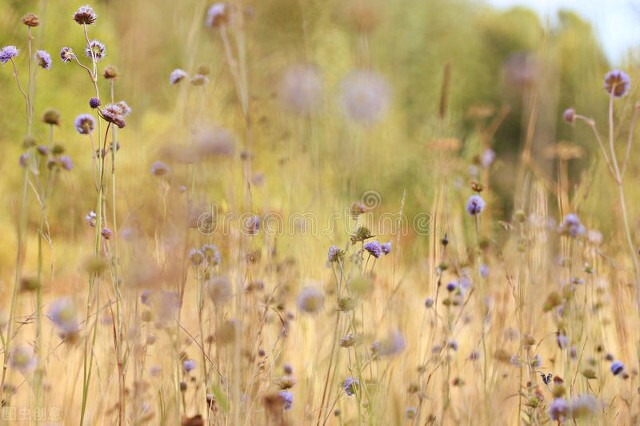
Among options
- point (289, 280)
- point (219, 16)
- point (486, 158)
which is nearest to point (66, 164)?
point (219, 16)

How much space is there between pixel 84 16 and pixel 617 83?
1047 mm

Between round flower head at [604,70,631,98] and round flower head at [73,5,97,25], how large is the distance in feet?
3.33

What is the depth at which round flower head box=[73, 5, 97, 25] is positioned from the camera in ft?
3.83

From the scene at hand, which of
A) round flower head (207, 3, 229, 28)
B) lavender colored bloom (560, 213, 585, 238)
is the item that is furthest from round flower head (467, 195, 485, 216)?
round flower head (207, 3, 229, 28)

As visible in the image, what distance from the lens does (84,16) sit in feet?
3.86

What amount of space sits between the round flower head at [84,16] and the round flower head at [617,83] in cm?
101

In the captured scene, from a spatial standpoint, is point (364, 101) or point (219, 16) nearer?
point (219, 16)

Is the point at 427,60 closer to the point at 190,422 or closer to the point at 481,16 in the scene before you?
the point at 481,16

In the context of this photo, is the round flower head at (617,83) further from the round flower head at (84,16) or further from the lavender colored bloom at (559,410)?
the round flower head at (84,16)

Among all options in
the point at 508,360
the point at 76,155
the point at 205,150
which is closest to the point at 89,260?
the point at 205,150

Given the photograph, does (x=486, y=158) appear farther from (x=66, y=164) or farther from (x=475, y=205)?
(x=66, y=164)

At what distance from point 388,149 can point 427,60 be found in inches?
243

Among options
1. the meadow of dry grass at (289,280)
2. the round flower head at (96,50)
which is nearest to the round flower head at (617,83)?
the meadow of dry grass at (289,280)

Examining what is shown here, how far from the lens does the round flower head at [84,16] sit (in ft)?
3.83
